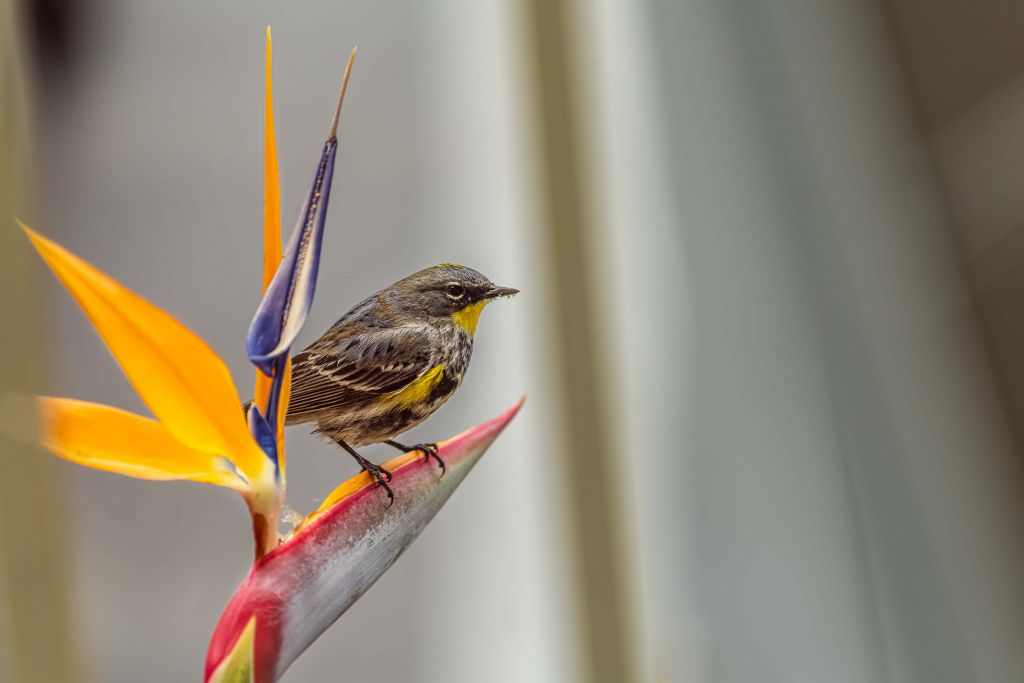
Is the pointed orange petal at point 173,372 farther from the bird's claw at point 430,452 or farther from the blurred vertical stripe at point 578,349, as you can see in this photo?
the blurred vertical stripe at point 578,349

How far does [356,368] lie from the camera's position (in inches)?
14.9

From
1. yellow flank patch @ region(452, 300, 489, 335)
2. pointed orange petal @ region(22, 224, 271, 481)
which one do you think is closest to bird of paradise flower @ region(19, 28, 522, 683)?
pointed orange petal @ region(22, 224, 271, 481)

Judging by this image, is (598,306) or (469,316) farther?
(598,306)

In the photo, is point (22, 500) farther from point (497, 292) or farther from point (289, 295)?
point (497, 292)

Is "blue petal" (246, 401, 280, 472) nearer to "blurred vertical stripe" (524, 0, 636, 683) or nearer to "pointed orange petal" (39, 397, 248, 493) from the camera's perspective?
"pointed orange petal" (39, 397, 248, 493)

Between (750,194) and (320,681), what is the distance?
0.45 metres

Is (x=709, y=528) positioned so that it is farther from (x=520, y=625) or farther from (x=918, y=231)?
(x=918, y=231)

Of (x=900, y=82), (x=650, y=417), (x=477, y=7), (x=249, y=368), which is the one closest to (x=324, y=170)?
(x=249, y=368)

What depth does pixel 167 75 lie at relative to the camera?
384 millimetres

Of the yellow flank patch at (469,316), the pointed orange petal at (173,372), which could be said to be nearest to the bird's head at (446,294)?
the yellow flank patch at (469,316)

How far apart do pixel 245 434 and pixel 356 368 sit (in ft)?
0.24

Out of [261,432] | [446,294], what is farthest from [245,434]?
[446,294]

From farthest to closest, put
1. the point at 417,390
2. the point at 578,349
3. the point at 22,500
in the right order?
the point at 578,349 < the point at 417,390 < the point at 22,500

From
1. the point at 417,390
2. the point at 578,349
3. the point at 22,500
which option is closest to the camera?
the point at 22,500
